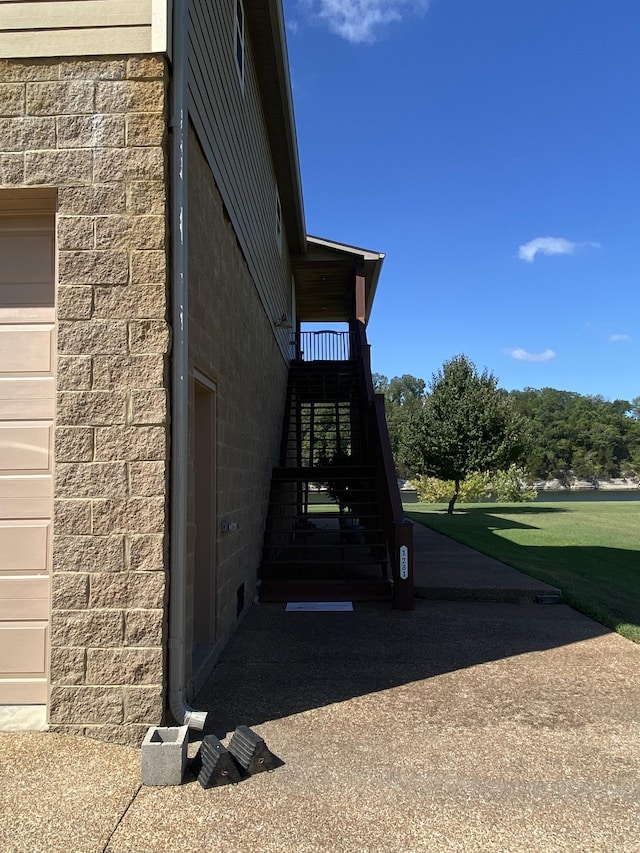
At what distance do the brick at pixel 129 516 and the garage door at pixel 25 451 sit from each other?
401 mm

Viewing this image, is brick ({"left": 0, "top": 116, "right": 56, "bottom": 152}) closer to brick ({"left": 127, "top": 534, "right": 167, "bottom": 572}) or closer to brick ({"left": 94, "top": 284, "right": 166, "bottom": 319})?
brick ({"left": 94, "top": 284, "right": 166, "bottom": 319})

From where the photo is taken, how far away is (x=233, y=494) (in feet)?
18.6

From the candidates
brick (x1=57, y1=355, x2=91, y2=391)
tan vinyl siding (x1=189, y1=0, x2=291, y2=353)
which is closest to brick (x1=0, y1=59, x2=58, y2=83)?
tan vinyl siding (x1=189, y1=0, x2=291, y2=353)

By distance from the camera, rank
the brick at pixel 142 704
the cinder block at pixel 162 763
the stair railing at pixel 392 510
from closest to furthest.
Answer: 1. the cinder block at pixel 162 763
2. the brick at pixel 142 704
3. the stair railing at pixel 392 510

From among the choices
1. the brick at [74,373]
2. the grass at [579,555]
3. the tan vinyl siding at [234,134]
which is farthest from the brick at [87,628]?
the grass at [579,555]

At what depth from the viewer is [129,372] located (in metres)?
3.45

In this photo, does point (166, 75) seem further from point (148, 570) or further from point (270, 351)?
point (270, 351)

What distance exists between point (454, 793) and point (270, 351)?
6.75 metres

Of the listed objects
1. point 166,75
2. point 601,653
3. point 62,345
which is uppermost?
point 166,75

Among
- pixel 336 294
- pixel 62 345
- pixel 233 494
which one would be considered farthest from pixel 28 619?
pixel 336 294

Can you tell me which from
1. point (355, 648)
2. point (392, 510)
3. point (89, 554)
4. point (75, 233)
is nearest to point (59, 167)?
point (75, 233)

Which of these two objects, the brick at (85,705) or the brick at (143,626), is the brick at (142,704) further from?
the brick at (143,626)

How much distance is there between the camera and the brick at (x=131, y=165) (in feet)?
11.5

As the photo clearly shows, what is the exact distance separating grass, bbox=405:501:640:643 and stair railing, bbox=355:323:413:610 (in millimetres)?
2002
